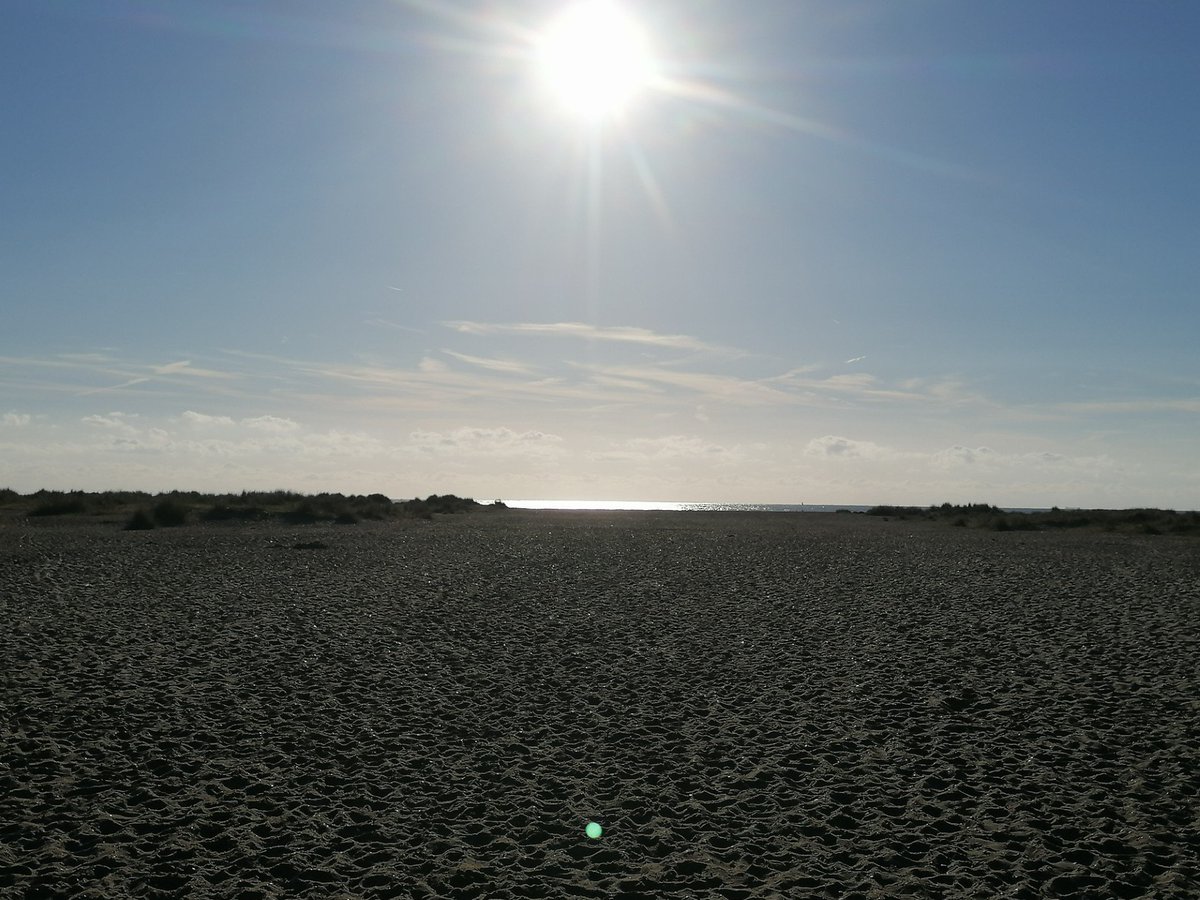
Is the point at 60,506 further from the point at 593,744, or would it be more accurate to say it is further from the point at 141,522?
the point at 593,744

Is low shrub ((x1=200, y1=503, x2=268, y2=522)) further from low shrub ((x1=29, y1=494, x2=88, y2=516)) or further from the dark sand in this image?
the dark sand

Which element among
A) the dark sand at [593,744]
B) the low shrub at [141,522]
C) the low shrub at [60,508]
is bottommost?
the dark sand at [593,744]

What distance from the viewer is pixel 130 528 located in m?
36.6

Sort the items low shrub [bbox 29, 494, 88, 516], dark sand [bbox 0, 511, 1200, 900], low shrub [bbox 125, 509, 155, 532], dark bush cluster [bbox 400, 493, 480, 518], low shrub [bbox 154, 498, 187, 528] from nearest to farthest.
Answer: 1. dark sand [bbox 0, 511, 1200, 900]
2. low shrub [bbox 125, 509, 155, 532]
3. low shrub [bbox 154, 498, 187, 528]
4. low shrub [bbox 29, 494, 88, 516]
5. dark bush cluster [bbox 400, 493, 480, 518]

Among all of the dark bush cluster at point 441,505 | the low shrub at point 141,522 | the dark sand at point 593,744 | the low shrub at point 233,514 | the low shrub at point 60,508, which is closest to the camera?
the dark sand at point 593,744

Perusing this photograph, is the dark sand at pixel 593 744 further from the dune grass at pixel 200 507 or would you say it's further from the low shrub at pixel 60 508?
the low shrub at pixel 60 508

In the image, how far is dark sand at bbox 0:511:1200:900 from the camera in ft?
19.5

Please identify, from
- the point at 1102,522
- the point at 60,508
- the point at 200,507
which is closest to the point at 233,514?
the point at 200,507

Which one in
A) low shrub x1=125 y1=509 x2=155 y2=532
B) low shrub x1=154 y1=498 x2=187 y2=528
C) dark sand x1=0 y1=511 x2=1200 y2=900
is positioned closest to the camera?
dark sand x1=0 y1=511 x2=1200 y2=900

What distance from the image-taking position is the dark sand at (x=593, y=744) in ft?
19.5

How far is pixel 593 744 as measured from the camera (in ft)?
28.6

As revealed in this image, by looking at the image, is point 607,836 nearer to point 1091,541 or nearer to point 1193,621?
point 1193,621

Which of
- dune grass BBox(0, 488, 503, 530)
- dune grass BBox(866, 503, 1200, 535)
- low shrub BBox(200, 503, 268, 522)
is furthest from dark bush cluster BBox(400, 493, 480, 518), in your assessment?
dune grass BBox(866, 503, 1200, 535)

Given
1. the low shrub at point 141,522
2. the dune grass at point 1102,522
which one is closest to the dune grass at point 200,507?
the low shrub at point 141,522
